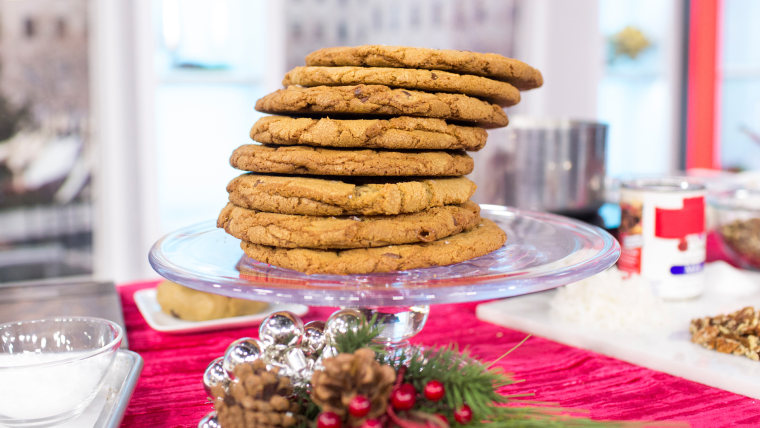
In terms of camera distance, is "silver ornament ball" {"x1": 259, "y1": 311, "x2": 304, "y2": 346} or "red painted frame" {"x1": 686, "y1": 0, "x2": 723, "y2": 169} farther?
"red painted frame" {"x1": 686, "y1": 0, "x2": 723, "y2": 169}

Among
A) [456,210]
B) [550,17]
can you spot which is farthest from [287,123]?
[550,17]

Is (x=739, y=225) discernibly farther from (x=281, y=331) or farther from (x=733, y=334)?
(x=281, y=331)

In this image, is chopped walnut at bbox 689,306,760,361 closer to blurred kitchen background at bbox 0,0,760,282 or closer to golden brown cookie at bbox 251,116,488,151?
golden brown cookie at bbox 251,116,488,151

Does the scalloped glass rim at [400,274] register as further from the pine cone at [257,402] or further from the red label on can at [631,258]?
the red label on can at [631,258]

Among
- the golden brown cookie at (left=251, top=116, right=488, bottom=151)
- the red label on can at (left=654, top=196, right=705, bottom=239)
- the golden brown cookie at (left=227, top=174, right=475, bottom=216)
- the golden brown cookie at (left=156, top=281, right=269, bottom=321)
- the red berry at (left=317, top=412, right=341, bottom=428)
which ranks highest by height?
the golden brown cookie at (left=251, top=116, right=488, bottom=151)

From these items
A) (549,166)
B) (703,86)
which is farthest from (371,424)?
(703,86)

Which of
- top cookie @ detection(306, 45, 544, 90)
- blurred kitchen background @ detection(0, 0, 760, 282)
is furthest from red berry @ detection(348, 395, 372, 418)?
blurred kitchen background @ detection(0, 0, 760, 282)
